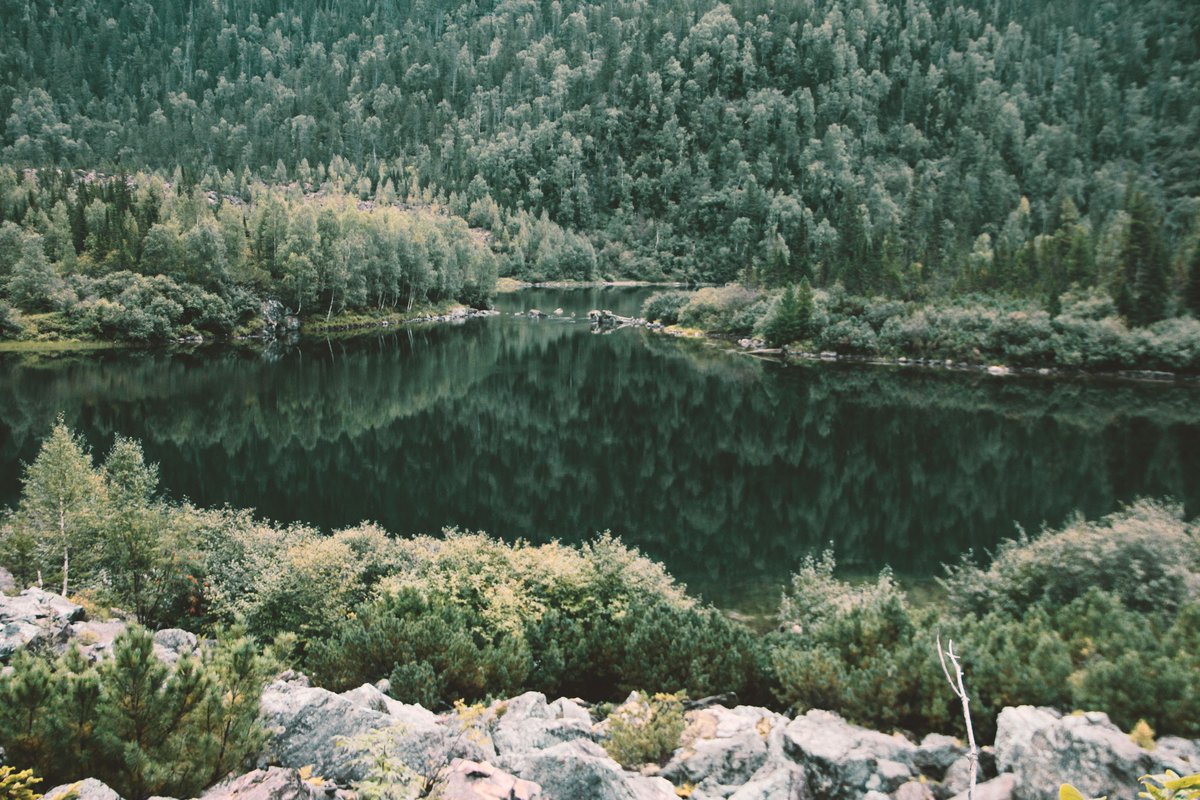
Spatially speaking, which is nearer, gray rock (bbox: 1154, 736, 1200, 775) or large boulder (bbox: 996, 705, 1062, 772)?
gray rock (bbox: 1154, 736, 1200, 775)

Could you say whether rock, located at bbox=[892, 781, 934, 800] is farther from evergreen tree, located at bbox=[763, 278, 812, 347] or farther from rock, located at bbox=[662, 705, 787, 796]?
evergreen tree, located at bbox=[763, 278, 812, 347]

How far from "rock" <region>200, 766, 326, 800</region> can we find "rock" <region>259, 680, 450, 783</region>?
2.13ft

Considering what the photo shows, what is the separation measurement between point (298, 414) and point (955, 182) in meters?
167

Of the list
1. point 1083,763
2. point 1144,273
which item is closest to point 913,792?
point 1083,763

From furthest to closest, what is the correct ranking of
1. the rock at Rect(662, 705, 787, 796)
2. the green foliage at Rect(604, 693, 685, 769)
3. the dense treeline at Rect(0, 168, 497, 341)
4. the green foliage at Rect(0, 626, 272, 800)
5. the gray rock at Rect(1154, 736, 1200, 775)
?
the dense treeline at Rect(0, 168, 497, 341)
the green foliage at Rect(604, 693, 685, 769)
the rock at Rect(662, 705, 787, 796)
the gray rock at Rect(1154, 736, 1200, 775)
the green foliage at Rect(0, 626, 272, 800)

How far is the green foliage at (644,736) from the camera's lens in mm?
11914

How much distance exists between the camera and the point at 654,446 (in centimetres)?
4416

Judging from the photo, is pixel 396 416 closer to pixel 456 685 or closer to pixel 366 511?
pixel 366 511

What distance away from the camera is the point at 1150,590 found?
15.4 metres

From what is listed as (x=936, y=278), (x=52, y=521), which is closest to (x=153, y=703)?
(x=52, y=521)

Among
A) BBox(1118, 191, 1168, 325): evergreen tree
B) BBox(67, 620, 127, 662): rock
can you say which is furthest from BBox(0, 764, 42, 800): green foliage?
BBox(1118, 191, 1168, 325): evergreen tree

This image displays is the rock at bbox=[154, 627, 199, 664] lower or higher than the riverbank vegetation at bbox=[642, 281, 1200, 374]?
lower

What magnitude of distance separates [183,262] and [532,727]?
89.4 m

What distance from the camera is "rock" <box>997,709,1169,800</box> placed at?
9.28 meters
